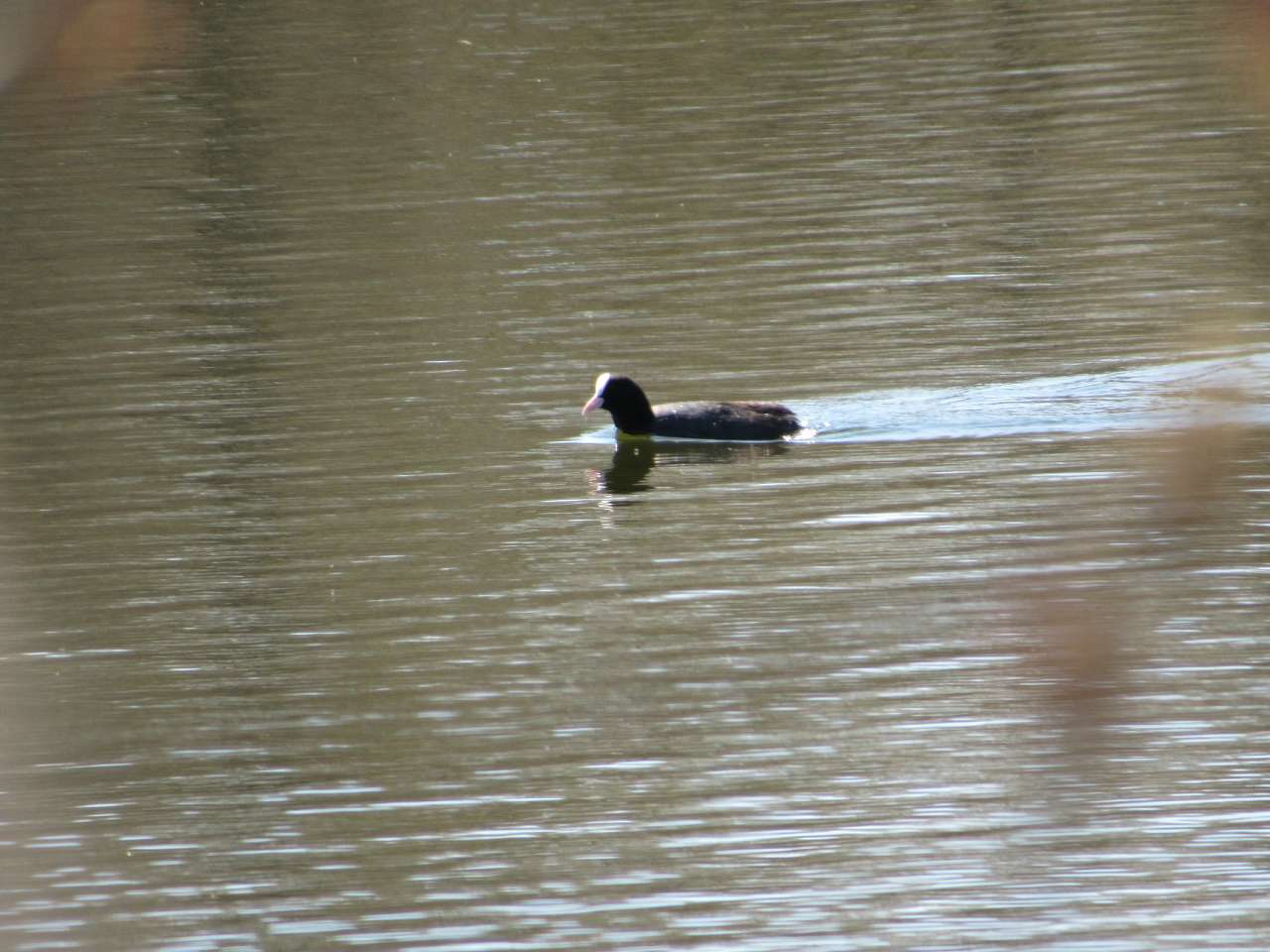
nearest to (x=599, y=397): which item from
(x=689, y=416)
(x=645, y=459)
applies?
(x=645, y=459)

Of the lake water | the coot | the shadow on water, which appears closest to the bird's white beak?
the coot

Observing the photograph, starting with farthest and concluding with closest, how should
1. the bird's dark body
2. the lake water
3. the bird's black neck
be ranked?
the bird's black neck < the bird's dark body < the lake water

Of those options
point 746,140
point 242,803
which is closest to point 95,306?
point 746,140

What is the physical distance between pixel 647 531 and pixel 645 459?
8.34ft

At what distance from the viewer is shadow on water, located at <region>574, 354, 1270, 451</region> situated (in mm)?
16234

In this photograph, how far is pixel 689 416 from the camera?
1705 cm

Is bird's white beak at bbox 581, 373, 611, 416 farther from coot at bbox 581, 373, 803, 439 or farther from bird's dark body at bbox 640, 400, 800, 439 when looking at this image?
bird's dark body at bbox 640, 400, 800, 439

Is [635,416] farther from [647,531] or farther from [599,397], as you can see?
→ [647,531]

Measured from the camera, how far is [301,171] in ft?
101

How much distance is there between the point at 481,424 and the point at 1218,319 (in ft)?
22.9

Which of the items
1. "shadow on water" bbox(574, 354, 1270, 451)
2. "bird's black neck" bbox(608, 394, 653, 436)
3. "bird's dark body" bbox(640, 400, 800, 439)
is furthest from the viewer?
"bird's black neck" bbox(608, 394, 653, 436)

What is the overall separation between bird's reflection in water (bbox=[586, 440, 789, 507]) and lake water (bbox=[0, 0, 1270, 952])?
0.23 feet

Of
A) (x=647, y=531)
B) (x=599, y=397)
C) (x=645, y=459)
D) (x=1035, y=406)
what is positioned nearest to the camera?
(x=647, y=531)

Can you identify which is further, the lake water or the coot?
the coot
